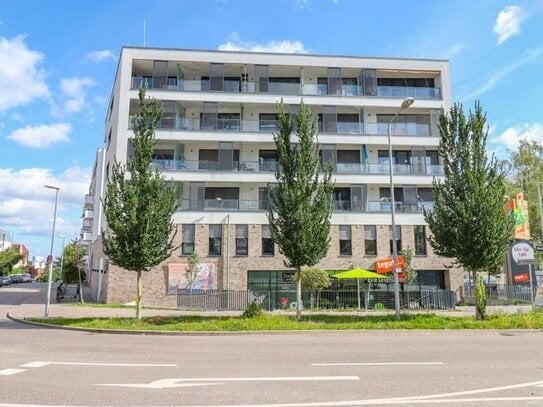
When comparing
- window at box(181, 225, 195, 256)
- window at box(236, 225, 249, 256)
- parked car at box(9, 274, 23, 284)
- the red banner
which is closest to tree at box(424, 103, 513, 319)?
window at box(236, 225, 249, 256)

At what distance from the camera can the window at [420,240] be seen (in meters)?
35.3

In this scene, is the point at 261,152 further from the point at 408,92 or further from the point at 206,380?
the point at 206,380

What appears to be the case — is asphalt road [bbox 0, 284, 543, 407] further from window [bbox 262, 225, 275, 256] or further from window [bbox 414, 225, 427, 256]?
window [bbox 414, 225, 427, 256]

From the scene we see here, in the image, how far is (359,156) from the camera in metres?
37.4

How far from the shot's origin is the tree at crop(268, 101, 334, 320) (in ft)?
63.1

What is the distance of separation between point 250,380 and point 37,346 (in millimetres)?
7957

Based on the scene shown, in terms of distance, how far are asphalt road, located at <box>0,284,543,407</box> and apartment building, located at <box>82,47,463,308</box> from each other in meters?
18.3

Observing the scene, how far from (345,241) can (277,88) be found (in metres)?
12.5

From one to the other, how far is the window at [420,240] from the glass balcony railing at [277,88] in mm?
10065

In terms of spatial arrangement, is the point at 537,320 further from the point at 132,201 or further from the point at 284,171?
the point at 132,201

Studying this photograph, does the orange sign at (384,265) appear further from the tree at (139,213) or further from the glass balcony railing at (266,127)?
the tree at (139,213)

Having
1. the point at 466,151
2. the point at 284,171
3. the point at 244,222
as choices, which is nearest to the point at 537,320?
the point at 466,151

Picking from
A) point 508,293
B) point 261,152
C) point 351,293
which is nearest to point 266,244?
point 351,293

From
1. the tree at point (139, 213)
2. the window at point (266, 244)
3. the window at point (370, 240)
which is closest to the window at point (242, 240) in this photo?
the window at point (266, 244)
